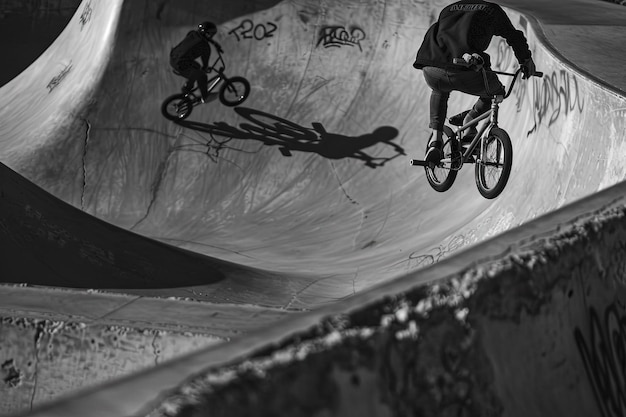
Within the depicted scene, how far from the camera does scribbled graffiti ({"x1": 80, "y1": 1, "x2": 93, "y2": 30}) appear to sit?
14775mm

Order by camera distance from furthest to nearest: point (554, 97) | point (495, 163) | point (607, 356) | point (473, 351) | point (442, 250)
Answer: point (442, 250) < point (554, 97) < point (495, 163) < point (607, 356) < point (473, 351)

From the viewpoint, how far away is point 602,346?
2480mm

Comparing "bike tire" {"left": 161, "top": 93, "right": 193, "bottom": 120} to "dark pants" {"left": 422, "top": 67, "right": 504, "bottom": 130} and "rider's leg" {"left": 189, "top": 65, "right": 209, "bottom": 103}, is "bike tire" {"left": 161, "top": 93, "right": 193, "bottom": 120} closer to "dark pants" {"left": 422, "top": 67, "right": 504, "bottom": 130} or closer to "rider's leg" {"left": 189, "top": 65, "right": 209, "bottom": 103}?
"rider's leg" {"left": 189, "top": 65, "right": 209, "bottom": 103}

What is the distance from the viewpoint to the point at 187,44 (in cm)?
1267

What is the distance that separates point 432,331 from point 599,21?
9.78 m

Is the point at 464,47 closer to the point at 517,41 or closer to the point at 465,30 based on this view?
the point at 465,30

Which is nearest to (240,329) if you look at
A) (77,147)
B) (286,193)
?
(286,193)

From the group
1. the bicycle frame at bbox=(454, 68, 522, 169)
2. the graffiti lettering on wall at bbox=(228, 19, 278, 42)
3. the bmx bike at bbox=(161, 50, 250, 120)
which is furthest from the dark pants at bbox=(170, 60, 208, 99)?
the bicycle frame at bbox=(454, 68, 522, 169)

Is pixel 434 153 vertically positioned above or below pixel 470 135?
below

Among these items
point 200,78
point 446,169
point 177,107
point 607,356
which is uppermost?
point 200,78

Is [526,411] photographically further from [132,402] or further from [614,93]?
[614,93]

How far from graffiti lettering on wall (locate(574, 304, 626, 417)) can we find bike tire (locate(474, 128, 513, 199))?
4077 millimetres

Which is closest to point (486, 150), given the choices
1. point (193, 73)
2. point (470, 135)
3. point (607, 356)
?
point (470, 135)

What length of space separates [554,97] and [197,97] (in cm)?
633
